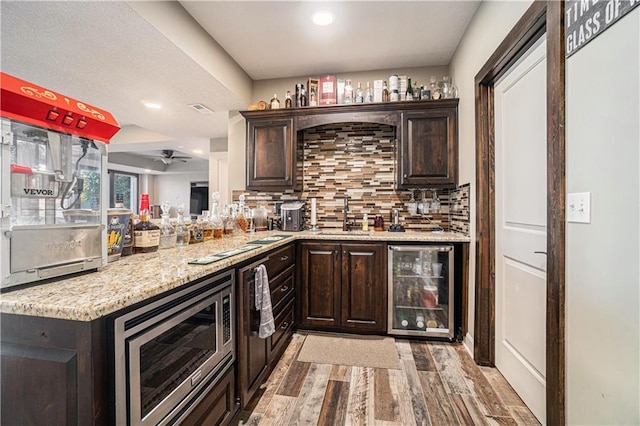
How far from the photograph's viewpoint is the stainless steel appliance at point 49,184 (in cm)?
83

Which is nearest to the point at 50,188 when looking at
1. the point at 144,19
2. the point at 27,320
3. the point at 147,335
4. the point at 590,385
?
the point at 27,320

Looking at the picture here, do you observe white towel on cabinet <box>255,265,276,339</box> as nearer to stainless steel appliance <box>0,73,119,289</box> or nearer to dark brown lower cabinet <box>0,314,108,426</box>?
stainless steel appliance <box>0,73,119,289</box>

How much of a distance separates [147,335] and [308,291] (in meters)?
1.78

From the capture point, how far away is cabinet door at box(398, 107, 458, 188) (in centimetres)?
265

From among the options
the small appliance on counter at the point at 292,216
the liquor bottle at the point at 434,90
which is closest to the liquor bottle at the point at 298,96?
the small appliance on counter at the point at 292,216

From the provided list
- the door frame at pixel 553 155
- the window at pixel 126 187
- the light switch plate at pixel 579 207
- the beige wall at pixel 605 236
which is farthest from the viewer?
the window at pixel 126 187

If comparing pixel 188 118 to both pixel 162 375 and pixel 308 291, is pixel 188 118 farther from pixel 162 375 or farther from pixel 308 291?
pixel 162 375

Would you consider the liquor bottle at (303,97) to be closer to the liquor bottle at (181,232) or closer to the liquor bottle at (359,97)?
the liquor bottle at (359,97)

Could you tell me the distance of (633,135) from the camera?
2.87ft

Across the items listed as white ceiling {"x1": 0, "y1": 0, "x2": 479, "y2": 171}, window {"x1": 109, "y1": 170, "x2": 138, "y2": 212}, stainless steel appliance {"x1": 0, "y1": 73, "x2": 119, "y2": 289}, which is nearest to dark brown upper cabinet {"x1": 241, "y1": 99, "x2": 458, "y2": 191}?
white ceiling {"x1": 0, "y1": 0, "x2": 479, "y2": 171}

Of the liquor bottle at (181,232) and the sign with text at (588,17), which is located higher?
the sign with text at (588,17)

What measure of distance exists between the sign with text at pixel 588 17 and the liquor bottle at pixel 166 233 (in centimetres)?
210

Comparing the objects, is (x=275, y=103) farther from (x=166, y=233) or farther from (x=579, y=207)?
(x=579, y=207)

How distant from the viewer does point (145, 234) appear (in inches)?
60.3
